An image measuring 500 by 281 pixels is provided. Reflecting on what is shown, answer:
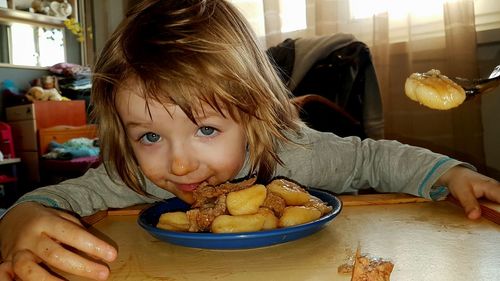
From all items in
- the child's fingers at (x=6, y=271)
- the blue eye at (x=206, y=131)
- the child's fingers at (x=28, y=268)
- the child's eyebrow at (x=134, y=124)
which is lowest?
the child's fingers at (x=6, y=271)

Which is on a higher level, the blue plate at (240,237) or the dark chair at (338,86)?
the dark chair at (338,86)

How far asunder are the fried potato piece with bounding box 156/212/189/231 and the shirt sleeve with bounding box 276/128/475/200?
0.38 metres

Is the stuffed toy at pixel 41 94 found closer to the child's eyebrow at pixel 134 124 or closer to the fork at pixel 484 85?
the child's eyebrow at pixel 134 124

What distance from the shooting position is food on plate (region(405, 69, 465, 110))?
1.70ft

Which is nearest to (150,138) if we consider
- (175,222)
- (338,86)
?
(175,222)

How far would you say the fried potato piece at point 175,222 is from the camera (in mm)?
535

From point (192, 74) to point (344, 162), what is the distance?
0.36 meters

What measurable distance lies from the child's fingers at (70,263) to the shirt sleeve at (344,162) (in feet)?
1.65

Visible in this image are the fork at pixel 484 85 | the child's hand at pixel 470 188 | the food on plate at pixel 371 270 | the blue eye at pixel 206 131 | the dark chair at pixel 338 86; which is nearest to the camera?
the food on plate at pixel 371 270

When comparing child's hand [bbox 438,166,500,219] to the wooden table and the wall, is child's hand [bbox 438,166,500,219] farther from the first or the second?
the wall

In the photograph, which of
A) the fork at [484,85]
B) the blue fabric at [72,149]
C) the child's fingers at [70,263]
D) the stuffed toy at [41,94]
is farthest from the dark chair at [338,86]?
the stuffed toy at [41,94]

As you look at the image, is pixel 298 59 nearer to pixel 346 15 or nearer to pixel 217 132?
pixel 346 15

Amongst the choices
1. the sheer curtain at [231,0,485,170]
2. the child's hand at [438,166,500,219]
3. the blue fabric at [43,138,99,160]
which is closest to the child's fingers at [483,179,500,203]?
the child's hand at [438,166,500,219]

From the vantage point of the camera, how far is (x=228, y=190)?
1.85 feet
